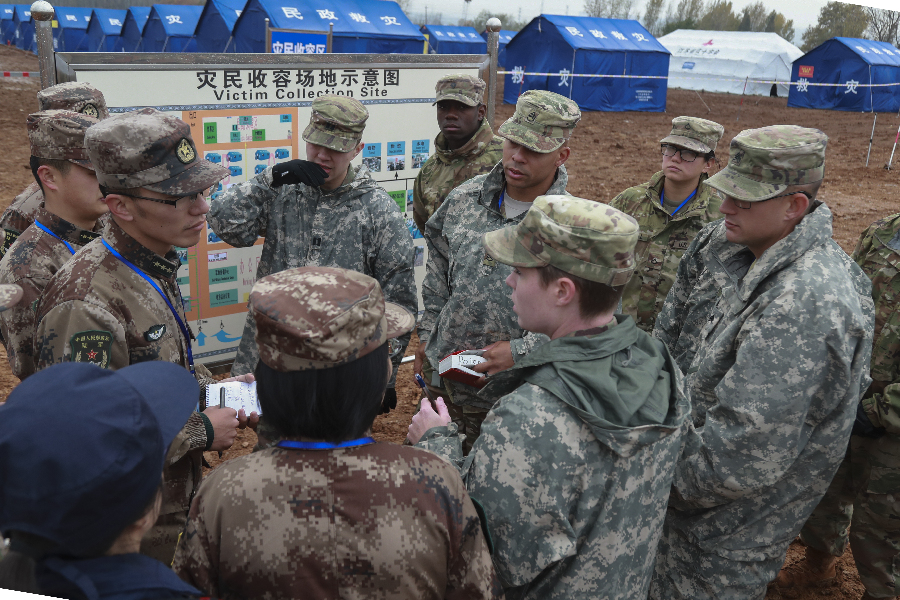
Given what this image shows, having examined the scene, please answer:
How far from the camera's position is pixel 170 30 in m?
23.7

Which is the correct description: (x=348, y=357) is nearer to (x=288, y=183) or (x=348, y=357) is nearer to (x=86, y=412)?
(x=86, y=412)

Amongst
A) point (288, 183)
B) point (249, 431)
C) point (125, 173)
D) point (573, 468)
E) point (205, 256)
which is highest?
point (125, 173)

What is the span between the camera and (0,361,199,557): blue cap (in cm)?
115

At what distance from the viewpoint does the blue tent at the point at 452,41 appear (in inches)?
1238

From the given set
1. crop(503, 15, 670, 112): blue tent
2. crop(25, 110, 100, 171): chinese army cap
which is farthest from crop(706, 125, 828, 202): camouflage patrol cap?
crop(503, 15, 670, 112): blue tent

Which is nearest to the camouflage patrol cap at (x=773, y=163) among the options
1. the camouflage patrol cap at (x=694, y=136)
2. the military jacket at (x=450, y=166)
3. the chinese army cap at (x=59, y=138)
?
the camouflage patrol cap at (x=694, y=136)

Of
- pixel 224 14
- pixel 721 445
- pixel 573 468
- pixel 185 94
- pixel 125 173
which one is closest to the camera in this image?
pixel 573 468

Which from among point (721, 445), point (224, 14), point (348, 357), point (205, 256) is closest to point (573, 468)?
point (348, 357)

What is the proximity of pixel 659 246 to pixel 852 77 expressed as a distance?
89.6 ft

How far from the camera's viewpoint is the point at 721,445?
7.90ft

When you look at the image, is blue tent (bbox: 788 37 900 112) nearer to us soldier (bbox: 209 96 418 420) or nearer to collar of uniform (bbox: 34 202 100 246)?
us soldier (bbox: 209 96 418 420)

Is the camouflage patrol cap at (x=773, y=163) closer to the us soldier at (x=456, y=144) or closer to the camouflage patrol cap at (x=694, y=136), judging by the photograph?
the camouflage patrol cap at (x=694, y=136)

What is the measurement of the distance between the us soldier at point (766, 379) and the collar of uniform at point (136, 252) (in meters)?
2.01

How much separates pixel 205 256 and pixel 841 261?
384 cm
